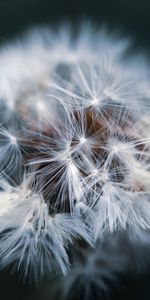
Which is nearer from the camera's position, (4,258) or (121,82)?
(4,258)

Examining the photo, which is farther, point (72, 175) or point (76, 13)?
point (76, 13)

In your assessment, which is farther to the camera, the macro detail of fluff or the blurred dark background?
the blurred dark background

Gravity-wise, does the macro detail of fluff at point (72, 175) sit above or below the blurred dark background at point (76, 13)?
below

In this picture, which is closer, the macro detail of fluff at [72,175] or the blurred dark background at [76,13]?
the macro detail of fluff at [72,175]

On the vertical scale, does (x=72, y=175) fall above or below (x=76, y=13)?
below

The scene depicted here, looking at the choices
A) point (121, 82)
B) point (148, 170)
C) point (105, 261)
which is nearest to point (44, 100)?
point (121, 82)

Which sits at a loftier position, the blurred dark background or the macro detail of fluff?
the blurred dark background

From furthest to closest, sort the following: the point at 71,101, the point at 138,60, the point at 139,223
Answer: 1. the point at 138,60
2. the point at 71,101
3. the point at 139,223

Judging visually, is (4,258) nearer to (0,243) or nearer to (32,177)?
(0,243)
